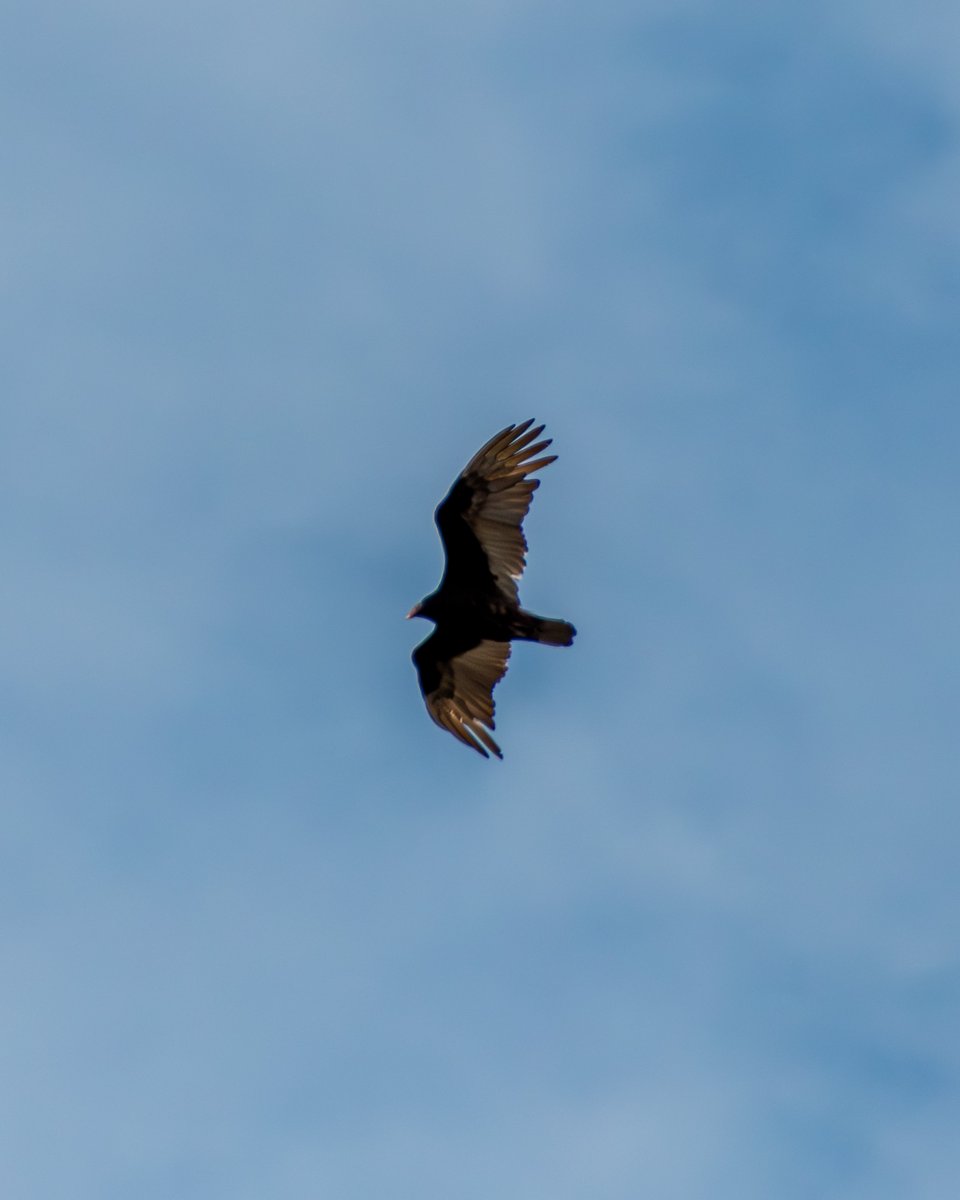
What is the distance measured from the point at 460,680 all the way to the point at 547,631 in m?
1.65

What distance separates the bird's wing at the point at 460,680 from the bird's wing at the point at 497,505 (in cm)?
101

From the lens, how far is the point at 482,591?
26406mm

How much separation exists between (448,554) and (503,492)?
3.69ft

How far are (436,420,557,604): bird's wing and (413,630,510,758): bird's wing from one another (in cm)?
101

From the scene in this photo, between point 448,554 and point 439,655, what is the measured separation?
53.8 inches

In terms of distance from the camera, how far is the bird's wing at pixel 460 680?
26594mm

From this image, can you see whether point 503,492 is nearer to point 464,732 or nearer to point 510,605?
point 510,605

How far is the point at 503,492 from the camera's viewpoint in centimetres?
2620

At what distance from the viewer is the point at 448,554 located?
87.2 ft

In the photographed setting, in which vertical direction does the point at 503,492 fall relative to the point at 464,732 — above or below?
above

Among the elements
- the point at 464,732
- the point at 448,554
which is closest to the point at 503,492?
the point at 448,554

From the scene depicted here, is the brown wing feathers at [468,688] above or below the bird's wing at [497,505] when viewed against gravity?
below

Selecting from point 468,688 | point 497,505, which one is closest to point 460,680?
point 468,688

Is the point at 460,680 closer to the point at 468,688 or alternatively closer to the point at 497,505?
the point at 468,688
